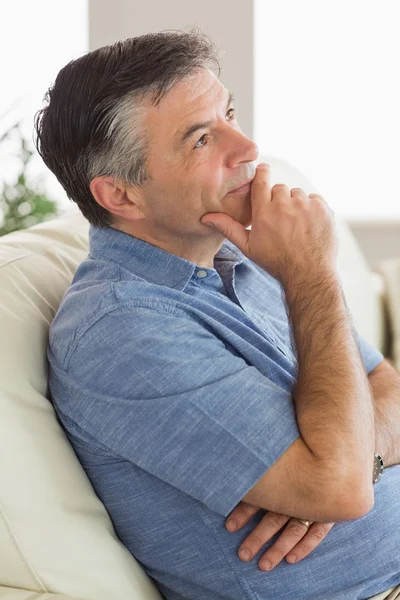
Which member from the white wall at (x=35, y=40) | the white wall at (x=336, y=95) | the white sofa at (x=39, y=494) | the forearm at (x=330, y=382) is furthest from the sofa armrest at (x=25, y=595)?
the white wall at (x=336, y=95)

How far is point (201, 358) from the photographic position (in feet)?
4.01

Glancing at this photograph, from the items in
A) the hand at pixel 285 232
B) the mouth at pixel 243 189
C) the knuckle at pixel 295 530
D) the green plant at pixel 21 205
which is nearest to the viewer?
the knuckle at pixel 295 530

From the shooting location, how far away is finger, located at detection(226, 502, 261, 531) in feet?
4.11

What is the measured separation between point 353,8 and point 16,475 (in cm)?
385

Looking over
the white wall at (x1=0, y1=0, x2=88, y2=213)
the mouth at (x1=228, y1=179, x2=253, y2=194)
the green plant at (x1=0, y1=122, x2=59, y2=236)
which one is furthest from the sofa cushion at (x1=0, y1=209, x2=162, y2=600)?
the white wall at (x1=0, y1=0, x2=88, y2=213)

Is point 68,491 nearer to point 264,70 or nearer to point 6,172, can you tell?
point 6,172

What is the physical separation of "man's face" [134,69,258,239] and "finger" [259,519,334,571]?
1.64 feet

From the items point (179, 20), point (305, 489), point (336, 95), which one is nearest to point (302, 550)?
point (305, 489)

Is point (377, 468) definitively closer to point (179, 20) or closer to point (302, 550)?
point (302, 550)

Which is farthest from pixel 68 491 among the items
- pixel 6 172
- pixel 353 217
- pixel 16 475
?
pixel 353 217

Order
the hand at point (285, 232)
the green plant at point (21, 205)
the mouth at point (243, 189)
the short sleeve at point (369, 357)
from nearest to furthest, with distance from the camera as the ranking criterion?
the hand at point (285, 232)
the mouth at point (243, 189)
the short sleeve at point (369, 357)
the green plant at point (21, 205)

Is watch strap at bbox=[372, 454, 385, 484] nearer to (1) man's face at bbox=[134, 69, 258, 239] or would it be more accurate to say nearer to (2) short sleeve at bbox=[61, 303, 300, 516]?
(2) short sleeve at bbox=[61, 303, 300, 516]

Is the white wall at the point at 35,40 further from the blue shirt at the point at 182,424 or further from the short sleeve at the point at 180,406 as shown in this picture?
the short sleeve at the point at 180,406

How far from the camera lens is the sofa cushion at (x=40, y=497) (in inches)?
47.8
